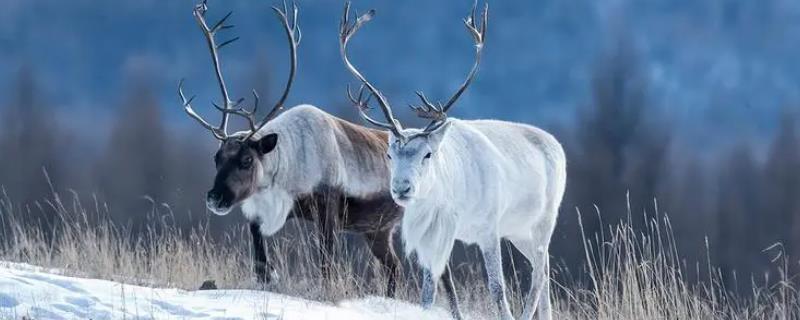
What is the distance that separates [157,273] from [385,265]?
→ 6.96ft

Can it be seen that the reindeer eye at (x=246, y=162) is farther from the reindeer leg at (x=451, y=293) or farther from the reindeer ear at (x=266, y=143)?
the reindeer leg at (x=451, y=293)

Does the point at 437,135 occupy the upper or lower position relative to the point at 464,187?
upper

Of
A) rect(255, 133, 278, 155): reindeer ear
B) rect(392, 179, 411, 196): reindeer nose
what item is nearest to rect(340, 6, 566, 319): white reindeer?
rect(392, 179, 411, 196): reindeer nose

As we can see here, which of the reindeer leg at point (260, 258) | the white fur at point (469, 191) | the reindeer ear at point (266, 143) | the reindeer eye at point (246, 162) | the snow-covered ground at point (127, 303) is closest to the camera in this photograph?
the snow-covered ground at point (127, 303)

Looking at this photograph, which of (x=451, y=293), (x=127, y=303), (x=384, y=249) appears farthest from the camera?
(x=384, y=249)

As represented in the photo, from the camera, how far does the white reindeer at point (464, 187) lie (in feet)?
22.6

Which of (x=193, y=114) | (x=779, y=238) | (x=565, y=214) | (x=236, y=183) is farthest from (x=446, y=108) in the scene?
(x=779, y=238)

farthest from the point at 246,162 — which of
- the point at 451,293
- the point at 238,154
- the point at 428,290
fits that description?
the point at 428,290

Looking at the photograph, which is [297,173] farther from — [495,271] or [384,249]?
[495,271]

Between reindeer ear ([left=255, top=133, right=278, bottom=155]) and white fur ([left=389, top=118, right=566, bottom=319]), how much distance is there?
2.01 metres

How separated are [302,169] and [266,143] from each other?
0.37m

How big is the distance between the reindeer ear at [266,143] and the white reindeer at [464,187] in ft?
4.90

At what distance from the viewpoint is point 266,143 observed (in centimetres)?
921

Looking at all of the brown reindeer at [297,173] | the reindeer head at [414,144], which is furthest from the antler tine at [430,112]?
the brown reindeer at [297,173]
